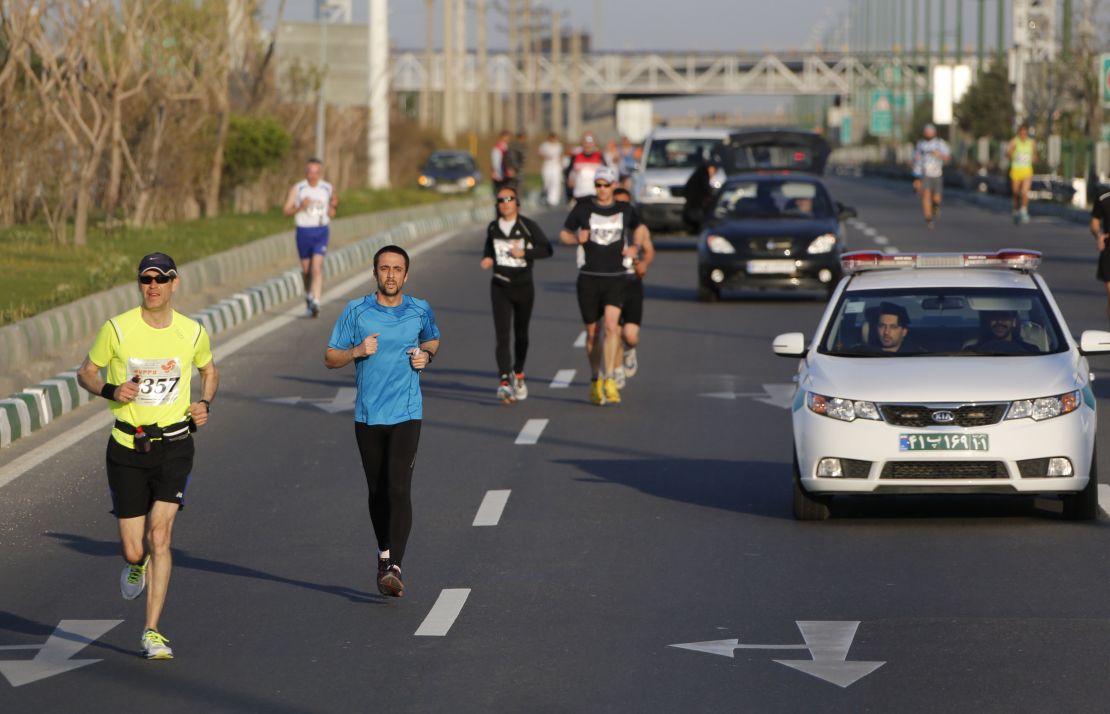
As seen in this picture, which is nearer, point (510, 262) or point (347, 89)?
point (510, 262)

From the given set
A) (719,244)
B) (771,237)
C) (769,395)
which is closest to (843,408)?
(769,395)

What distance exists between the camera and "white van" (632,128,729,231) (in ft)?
124

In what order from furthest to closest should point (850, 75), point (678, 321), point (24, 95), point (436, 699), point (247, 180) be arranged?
point (850, 75)
point (247, 180)
point (24, 95)
point (678, 321)
point (436, 699)

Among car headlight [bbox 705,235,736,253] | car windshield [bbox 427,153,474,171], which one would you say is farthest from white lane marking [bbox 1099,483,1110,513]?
car windshield [bbox 427,153,474,171]

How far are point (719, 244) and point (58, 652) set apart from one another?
18118mm

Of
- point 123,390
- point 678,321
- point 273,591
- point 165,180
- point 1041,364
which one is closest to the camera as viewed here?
point 123,390

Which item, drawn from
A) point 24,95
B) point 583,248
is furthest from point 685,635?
point 24,95

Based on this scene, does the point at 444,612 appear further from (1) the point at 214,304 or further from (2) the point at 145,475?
(1) the point at 214,304

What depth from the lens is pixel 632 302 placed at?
17.6 meters

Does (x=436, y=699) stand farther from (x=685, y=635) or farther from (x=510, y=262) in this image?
(x=510, y=262)

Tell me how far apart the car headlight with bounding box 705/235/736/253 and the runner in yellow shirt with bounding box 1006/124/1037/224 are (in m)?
17.2

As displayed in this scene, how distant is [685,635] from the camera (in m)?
8.91

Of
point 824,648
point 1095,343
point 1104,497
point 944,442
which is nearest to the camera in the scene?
point 824,648

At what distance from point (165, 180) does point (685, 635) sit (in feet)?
98.2
